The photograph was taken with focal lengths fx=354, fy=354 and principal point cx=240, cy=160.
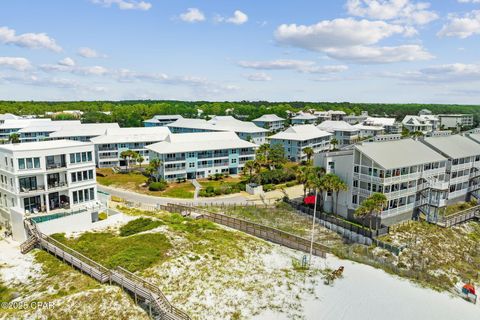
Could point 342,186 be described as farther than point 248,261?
Yes

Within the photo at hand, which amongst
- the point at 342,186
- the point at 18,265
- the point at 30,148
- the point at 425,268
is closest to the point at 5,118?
the point at 30,148

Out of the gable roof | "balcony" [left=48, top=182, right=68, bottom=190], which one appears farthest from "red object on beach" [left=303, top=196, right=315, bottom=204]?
the gable roof

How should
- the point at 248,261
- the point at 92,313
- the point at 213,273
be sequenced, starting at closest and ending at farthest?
the point at 92,313 → the point at 213,273 → the point at 248,261

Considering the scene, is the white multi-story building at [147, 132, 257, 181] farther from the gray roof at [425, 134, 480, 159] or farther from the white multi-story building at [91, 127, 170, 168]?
the gray roof at [425, 134, 480, 159]

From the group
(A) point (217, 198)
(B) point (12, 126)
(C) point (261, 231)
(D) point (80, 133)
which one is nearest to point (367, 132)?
(A) point (217, 198)

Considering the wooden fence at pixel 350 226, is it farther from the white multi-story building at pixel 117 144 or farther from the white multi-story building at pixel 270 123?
the white multi-story building at pixel 270 123

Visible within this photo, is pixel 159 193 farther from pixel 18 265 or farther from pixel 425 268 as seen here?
pixel 425 268
